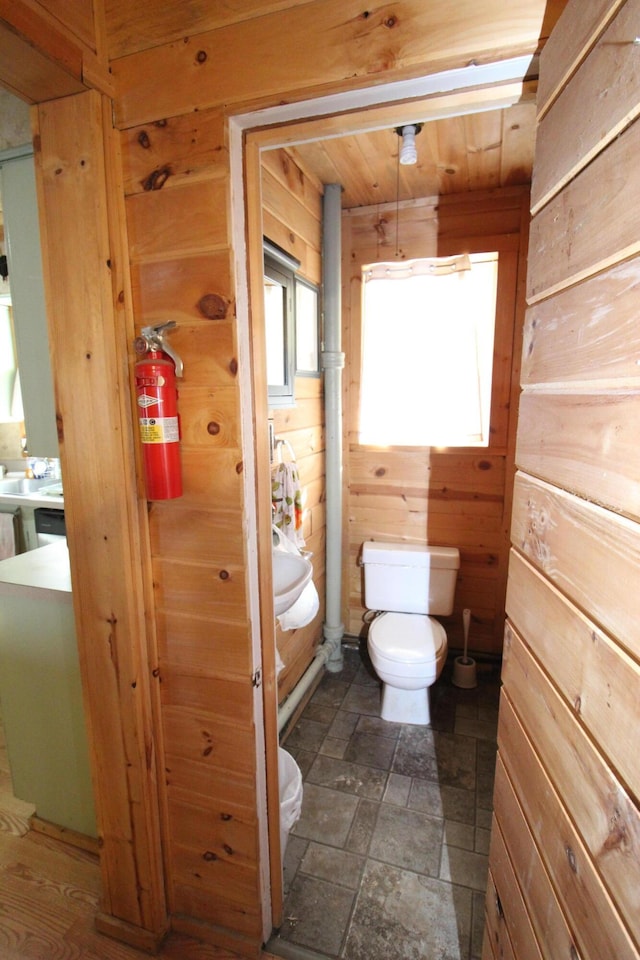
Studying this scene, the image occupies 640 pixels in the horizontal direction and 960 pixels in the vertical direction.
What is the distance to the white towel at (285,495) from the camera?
1915 mm

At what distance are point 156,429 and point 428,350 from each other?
1.78m

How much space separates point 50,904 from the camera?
147cm

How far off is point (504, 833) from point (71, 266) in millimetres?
1567

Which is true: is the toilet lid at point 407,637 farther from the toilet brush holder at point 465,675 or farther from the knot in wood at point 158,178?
the knot in wood at point 158,178

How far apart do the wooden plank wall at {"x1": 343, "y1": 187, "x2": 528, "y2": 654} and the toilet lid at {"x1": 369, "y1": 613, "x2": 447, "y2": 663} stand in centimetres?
38

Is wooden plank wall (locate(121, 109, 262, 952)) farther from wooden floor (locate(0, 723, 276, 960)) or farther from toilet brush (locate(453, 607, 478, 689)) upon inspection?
toilet brush (locate(453, 607, 478, 689))

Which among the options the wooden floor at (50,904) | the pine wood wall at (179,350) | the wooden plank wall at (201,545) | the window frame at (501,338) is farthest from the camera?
the window frame at (501,338)

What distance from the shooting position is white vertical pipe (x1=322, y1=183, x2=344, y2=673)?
7.64 ft

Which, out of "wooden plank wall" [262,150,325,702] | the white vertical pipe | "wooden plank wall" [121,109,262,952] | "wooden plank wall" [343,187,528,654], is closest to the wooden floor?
"wooden plank wall" [121,109,262,952]

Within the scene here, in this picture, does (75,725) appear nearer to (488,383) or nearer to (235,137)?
(235,137)

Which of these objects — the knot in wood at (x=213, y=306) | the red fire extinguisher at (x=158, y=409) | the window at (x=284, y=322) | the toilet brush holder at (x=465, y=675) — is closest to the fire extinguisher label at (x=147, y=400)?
the red fire extinguisher at (x=158, y=409)

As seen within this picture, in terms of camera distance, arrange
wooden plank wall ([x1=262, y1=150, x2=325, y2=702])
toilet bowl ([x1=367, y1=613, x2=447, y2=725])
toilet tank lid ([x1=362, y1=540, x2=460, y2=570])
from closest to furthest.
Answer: wooden plank wall ([x1=262, y1=150, x2=325, y2=702])
toilet bowl ([x1=367, y1=613, x2=447, y2=725])
toilet tank lid ([x1=362, y1=540, x2=460, y2=570])

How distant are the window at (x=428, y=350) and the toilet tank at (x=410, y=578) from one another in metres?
0.60

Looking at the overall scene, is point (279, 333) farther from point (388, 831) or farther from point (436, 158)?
point (388, 831)
